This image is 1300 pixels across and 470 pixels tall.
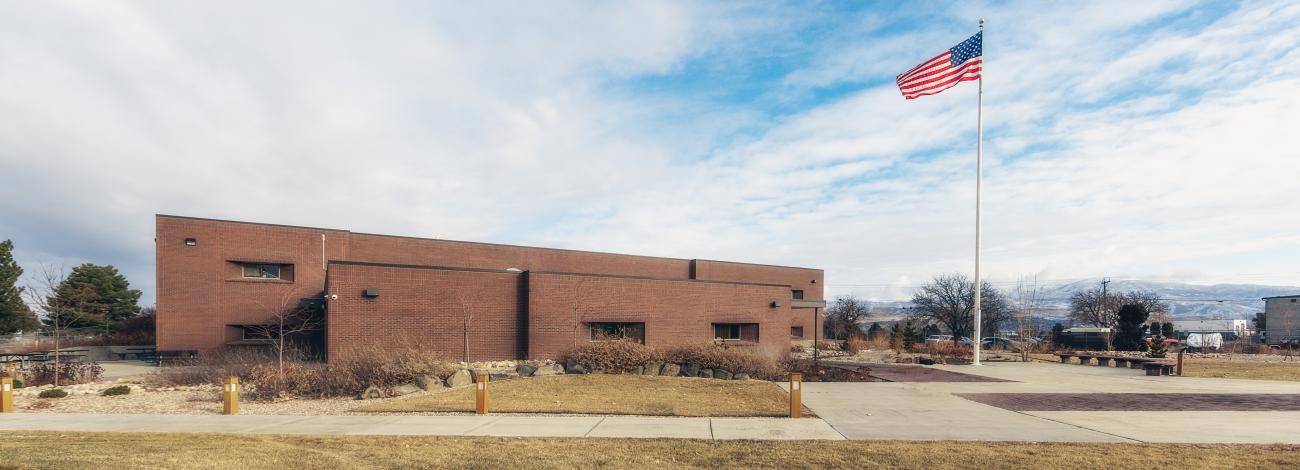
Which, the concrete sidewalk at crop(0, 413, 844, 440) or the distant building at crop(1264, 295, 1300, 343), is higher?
the concrete sidewalk at crop(0, 413, 844, 440)

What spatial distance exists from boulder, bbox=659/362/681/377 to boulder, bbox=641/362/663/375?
127 millimetres

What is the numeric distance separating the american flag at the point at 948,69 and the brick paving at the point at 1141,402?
13.1 metres

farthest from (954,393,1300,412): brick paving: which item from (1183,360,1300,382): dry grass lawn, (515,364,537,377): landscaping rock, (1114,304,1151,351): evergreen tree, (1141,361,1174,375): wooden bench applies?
(1114,304,1151,351): evergreen tree

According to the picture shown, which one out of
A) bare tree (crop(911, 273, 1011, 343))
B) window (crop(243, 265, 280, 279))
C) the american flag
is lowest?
bare tree (crop(911, 273, 1011, 343))

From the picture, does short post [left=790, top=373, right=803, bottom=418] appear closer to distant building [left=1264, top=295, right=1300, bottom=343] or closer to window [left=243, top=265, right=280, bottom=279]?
window [left=243, top=265, right=280, bottom=279]

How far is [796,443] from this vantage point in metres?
9.24

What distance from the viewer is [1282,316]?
54188 millimetres

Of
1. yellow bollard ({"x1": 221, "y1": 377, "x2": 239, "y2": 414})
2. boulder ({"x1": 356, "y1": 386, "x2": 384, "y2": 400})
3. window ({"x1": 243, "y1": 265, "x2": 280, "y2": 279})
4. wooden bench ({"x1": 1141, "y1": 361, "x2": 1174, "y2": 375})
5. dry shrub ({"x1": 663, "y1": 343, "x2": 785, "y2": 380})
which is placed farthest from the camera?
window ({"x1": 243, "y1": 265, "x2": 280, "y2": 279})

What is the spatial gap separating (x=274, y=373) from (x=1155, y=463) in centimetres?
1730

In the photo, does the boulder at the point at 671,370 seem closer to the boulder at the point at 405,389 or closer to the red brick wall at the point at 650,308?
the red brick wall at the point at 650,308

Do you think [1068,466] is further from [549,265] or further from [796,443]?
[549,265]

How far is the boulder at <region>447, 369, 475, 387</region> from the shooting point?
15.9m

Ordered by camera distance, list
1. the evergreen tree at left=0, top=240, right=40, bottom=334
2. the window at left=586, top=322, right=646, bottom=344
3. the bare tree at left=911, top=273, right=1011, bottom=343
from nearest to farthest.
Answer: the window at left=586, top=322, right=646, bottom=344 → the evergreen tree at left=0, top=240, right=40, bottom=334 → the bare tree at left=911, top=273, right=1011, bottom=343

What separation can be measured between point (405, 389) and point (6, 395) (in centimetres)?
755
